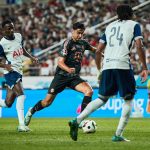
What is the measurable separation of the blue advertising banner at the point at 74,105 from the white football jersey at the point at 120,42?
11.4 metres

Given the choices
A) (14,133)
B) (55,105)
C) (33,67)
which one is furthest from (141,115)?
(14,133)

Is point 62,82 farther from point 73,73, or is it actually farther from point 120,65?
point 120,65

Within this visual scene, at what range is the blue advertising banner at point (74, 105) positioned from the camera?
23531 millimetres

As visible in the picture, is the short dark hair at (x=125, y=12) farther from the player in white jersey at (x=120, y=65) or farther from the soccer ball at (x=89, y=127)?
the soccer ball at (x=89, y=127)

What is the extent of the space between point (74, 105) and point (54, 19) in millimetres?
10320

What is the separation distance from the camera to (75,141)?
12.4 meters

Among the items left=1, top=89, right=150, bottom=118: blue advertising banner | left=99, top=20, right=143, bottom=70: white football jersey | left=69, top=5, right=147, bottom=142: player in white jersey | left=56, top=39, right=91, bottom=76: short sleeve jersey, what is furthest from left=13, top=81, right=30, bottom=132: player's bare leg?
left=1, top=89, right=150, bottom=118: blue advertising banner

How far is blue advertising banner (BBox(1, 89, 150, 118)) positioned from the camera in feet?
77.2

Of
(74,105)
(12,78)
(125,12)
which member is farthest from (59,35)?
(125,12)

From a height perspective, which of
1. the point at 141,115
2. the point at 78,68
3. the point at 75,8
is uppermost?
the point at 75,8

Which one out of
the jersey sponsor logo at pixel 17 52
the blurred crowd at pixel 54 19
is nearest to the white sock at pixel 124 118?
the jersey sponsor logo at pixel 17 52

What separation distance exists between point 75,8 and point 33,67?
5780 millimetres

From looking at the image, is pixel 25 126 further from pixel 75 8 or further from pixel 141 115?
pixel 75 8

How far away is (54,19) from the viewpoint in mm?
33625
